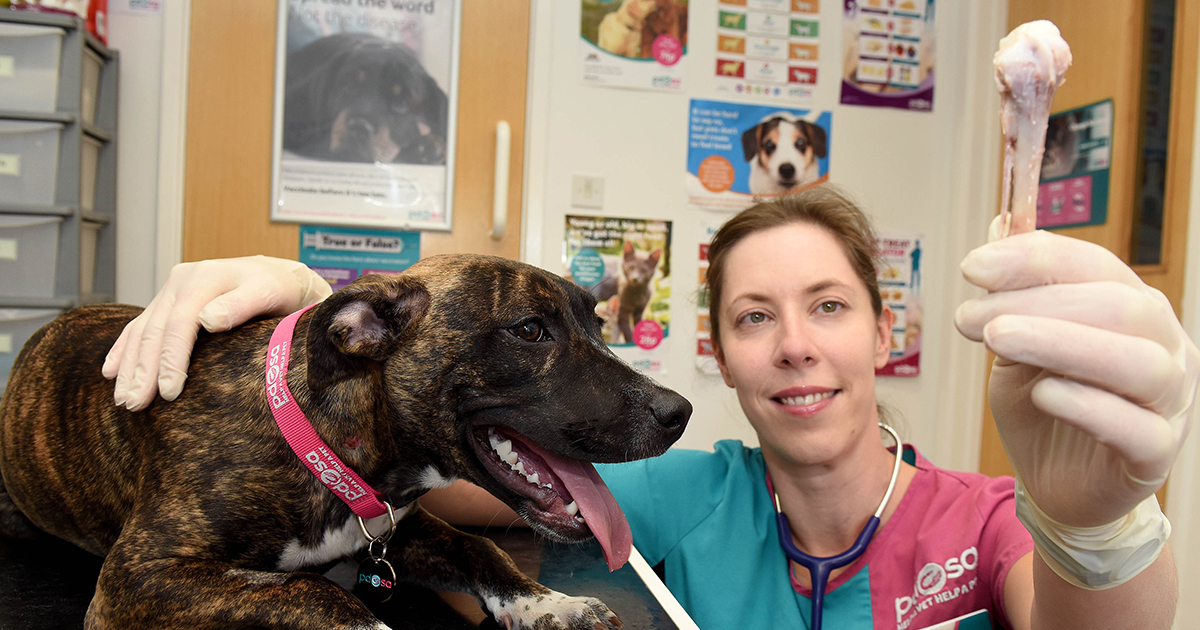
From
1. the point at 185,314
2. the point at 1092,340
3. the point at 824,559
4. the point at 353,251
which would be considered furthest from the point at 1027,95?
the point at 353,251

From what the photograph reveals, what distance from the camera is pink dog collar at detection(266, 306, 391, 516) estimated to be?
2.84ft

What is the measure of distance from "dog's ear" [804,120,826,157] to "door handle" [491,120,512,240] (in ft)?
4.15

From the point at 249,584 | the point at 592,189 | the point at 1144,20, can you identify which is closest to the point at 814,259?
the point at 249,584

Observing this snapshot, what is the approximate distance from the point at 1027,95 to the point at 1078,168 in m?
2.40

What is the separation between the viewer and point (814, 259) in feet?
4.22

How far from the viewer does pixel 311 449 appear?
0.86 metres

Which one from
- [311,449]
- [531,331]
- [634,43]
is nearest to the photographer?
[311,449]

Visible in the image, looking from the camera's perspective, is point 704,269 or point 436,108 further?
point 704,269

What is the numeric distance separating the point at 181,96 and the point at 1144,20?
10.9ft

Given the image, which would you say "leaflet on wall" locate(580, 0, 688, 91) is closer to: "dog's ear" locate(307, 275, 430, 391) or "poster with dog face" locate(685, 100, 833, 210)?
"poster with dog face" locate(685, 100, 833, 210)

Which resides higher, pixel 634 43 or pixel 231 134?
pixel 634 43

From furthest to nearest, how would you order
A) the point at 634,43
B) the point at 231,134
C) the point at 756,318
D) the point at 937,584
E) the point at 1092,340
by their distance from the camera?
1. the point at 634,43
2. the point at 231,134
3. the point at 756,318
4. the point at 937,584
5. the point at 1092,340

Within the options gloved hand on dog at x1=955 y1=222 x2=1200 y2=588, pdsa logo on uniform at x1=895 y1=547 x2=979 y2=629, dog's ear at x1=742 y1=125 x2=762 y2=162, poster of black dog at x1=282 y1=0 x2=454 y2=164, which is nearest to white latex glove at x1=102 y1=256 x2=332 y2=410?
gloved hand on dog at x1=955 y1=222 x2=1200 y2=588

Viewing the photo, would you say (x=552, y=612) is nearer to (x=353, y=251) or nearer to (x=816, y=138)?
(x=353, y=251)
